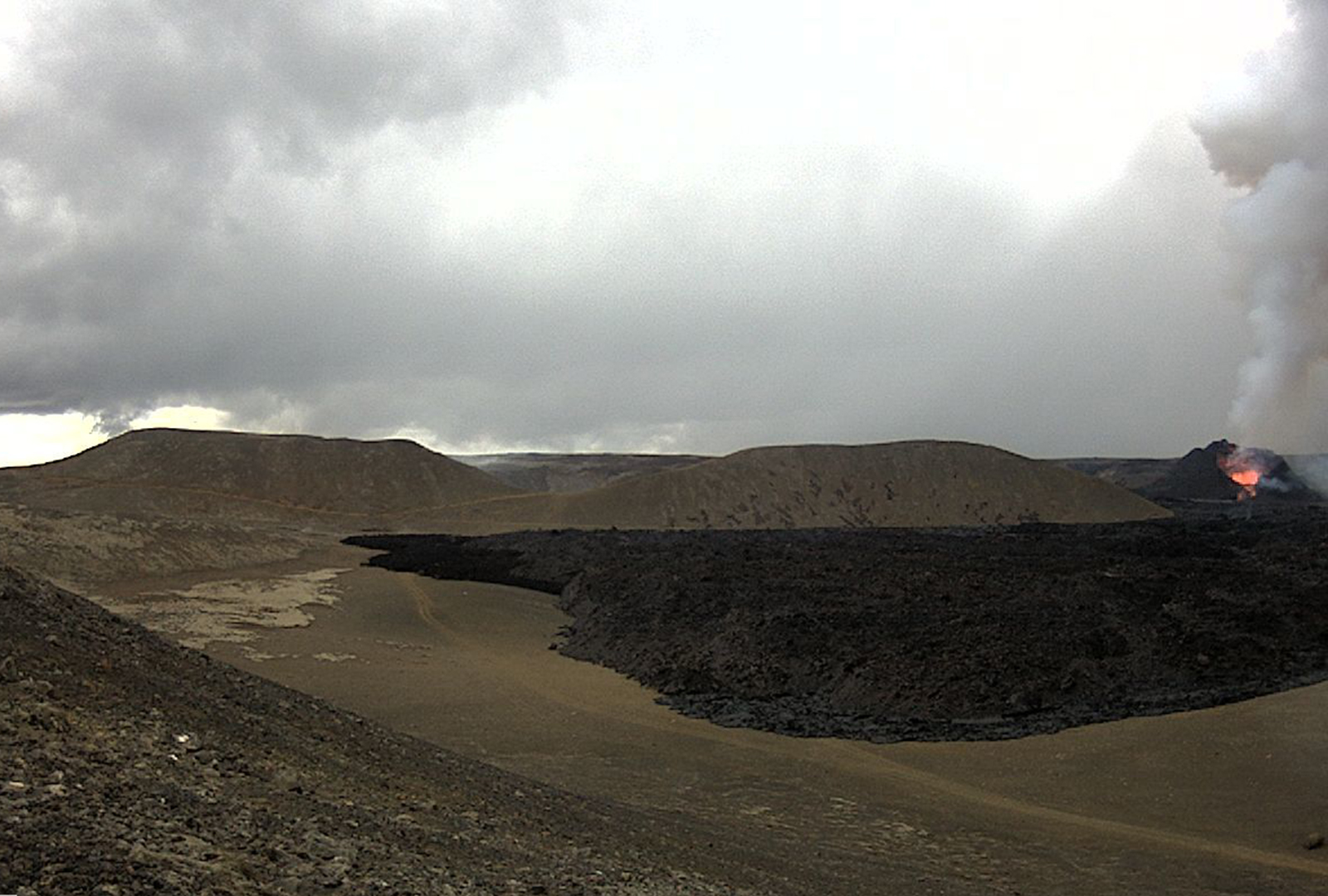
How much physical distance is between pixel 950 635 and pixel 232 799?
1972 centimetres

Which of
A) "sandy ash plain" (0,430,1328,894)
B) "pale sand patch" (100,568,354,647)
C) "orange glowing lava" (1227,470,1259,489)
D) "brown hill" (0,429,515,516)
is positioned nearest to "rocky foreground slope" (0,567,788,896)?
"sandy ash plain" (0,430,1328,894)

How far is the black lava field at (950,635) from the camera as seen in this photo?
21047 mm

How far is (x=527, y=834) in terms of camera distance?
8.91m

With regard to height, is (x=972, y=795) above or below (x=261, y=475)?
below

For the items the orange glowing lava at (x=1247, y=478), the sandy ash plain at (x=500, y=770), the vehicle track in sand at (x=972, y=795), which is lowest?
the vehicle track in sand at (x=972, y=795)

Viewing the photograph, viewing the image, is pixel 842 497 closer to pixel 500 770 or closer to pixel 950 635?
pixel 950 635

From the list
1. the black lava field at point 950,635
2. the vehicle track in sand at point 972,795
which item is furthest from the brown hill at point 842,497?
the vehicle track in sand at point 972,795

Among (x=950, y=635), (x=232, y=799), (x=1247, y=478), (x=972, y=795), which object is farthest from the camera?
(x=1247, y=478)

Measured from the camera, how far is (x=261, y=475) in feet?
368

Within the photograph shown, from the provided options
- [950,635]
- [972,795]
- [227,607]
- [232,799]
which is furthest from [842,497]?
[232,799]

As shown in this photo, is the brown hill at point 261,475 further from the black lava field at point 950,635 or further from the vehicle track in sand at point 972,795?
the vehicle track in sand at point 972,795

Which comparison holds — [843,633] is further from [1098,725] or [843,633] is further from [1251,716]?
[1251,716]

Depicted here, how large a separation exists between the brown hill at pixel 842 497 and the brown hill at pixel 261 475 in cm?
1652

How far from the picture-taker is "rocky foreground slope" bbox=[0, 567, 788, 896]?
572 centimetres
